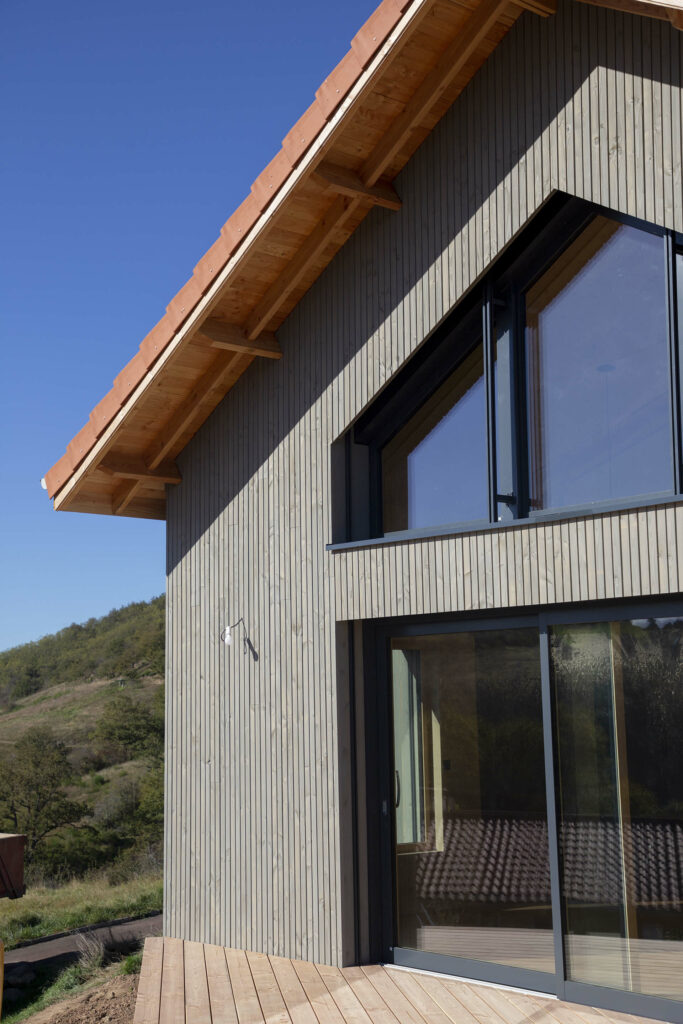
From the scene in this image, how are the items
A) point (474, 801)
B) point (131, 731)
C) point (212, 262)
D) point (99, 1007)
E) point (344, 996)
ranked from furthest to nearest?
point (131, 731) < point (212, 262) < point (99, 1007) < point (474, 801) < point (344, 996)

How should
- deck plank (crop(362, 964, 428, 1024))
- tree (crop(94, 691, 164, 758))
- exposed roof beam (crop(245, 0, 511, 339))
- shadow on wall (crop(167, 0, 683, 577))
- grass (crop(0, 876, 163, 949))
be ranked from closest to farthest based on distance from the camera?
deck plank (crop(362, 964, 428, 1024))
shadow on wall (crop(167, 0, 683, 577))
exposed roof beam (crop(245, 0, 511, 339))
grass (crop(0, 876, 163, 949))
tree (crop(94, 691, 164, 758))

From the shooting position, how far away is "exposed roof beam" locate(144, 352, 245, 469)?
7.57 metres

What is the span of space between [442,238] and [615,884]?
4.35 meters

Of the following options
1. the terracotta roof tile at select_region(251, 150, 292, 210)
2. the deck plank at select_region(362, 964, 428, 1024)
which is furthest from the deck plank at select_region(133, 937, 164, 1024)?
the terracotta roof tile at select_region(251, 150, 292, 210)

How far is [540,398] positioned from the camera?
20.4 feet

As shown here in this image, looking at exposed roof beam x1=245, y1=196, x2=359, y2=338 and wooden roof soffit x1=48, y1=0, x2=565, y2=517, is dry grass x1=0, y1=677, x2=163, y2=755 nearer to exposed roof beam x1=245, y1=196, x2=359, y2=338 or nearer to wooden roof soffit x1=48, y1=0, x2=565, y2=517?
wooden roof soffit x1=48, y1=0, x2=565, y2=517

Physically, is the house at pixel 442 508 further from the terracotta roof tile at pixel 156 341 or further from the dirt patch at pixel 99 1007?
the dirt patch at pixel 99 1007

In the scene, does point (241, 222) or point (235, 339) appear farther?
point (235, 339)

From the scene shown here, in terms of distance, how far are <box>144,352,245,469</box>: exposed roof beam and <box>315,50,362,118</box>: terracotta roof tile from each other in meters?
2.08

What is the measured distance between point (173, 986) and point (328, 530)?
332 cm

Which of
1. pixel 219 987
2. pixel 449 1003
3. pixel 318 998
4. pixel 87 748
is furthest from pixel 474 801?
pixel 87 748

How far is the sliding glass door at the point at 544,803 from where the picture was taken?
5.37 m

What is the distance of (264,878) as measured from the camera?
711 cm

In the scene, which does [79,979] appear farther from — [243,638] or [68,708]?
[68,708]
